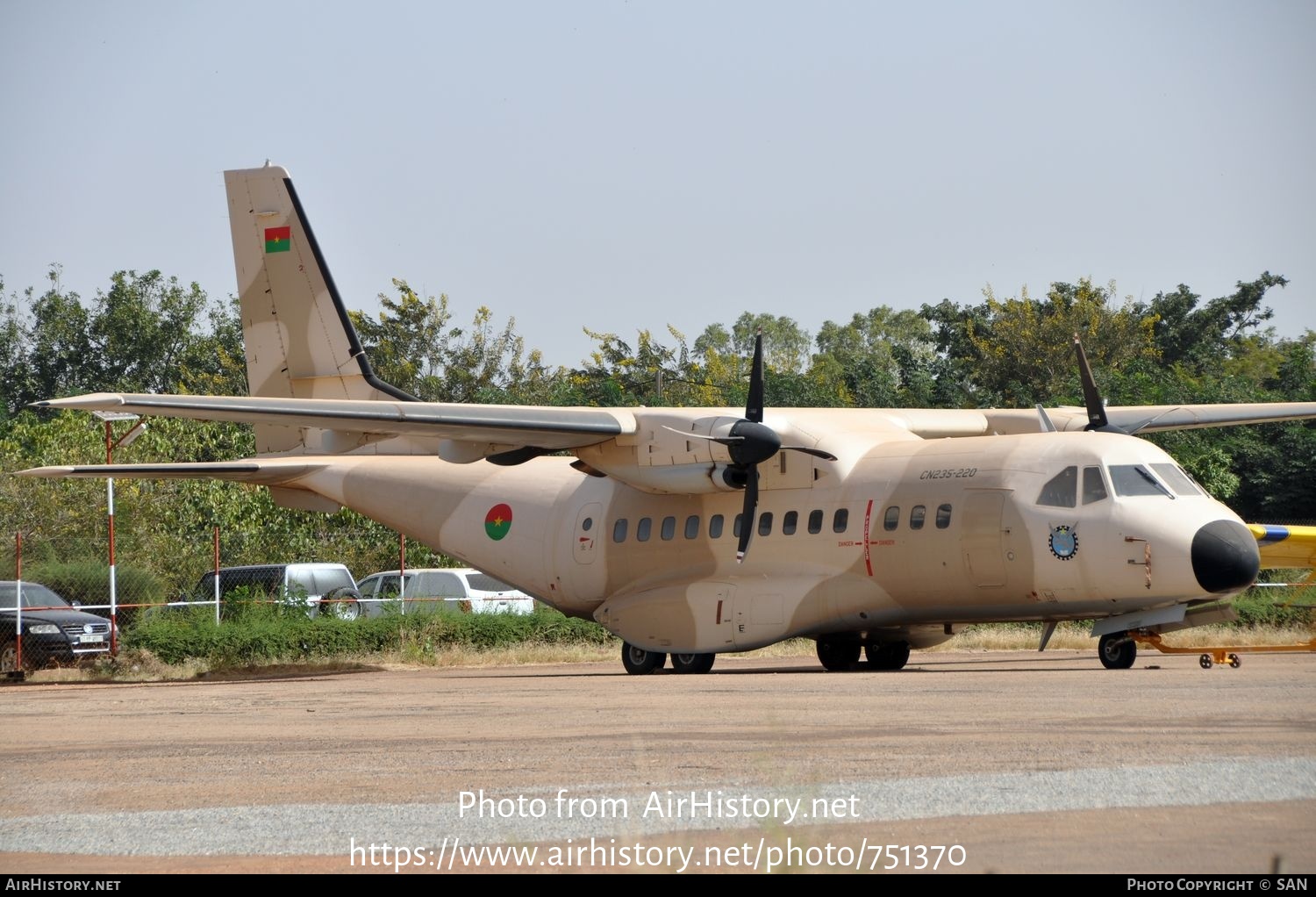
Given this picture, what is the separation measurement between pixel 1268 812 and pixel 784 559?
1312 cm

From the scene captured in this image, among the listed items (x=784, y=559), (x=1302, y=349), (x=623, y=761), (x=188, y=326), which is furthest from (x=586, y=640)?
A: (x=188, y=326)

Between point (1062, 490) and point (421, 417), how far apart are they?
7.44 m

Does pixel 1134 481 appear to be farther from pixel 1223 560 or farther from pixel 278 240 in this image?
pixel 278 240

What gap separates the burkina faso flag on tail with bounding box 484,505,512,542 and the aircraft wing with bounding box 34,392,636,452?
2.71m

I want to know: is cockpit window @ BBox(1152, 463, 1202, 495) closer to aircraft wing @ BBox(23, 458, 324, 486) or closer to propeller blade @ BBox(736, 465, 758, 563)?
propeller blade @ BBox(736, 465, 758, 563)

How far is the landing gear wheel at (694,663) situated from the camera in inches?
807

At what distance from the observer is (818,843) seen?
589cm

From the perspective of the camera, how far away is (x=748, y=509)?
63.3 feet

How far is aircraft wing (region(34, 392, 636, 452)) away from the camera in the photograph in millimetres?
17484

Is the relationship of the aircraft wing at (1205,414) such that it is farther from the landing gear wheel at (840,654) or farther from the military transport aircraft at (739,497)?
the landing gear wheel at (840,654)

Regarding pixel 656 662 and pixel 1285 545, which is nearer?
pixel 656 662

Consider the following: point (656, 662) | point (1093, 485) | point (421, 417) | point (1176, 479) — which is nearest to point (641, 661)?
point (656, 662)

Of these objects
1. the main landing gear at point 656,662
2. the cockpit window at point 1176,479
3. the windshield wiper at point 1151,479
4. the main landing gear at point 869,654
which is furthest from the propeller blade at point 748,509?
the cockpit window at point 1176,479

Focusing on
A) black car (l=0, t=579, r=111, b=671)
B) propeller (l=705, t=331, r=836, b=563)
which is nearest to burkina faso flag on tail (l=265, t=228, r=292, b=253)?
black car (l=0, t=579, r=111, b=671)
